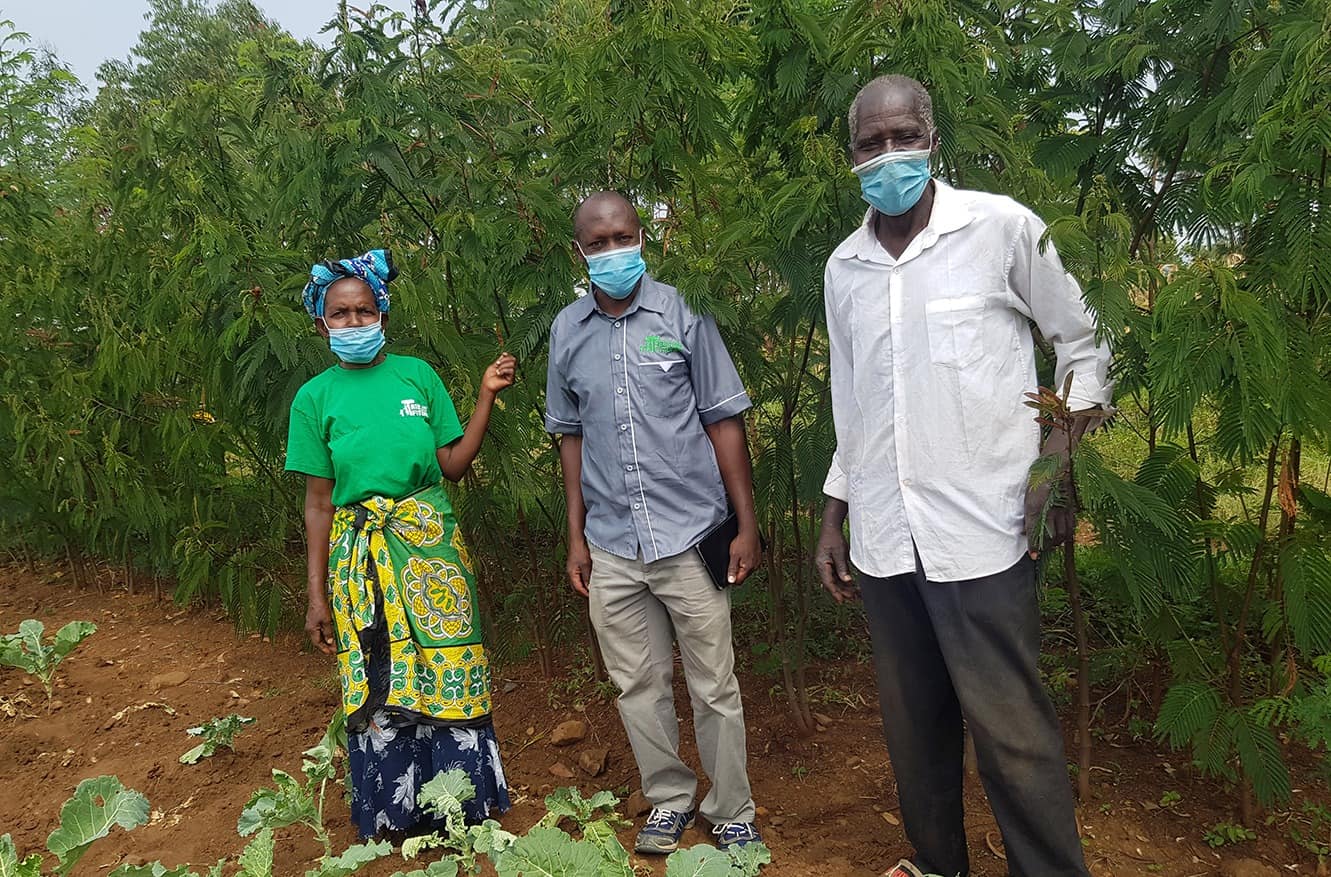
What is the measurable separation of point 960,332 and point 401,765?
209 cm

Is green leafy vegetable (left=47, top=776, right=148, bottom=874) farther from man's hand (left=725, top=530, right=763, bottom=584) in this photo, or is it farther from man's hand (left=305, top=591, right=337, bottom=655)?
man's hand (left=725, top=530, right=763, bottom=584)

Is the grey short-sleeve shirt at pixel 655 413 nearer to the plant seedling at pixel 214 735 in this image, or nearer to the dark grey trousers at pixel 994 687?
the dark grey trousers at pixel 994 687

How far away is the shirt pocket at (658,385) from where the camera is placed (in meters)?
2.47

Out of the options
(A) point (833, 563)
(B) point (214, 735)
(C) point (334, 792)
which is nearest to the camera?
(A) point (833, 563)

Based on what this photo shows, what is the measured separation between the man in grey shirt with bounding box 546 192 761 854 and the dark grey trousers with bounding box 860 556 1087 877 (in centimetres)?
49

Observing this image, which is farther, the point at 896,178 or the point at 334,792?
the point at 334,792

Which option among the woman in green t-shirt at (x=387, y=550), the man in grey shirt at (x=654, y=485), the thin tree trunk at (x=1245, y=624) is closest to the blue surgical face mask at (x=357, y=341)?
the woman in green t-shirt at (x=387, y=550)

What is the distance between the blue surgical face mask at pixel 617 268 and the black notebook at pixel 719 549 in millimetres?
693

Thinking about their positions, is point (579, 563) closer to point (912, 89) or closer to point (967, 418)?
point (967, 418)

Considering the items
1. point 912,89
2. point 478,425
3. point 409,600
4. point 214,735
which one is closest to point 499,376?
point 478,425

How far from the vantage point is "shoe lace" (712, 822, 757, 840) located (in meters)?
2.60

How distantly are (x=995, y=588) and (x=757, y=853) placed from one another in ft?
2.61

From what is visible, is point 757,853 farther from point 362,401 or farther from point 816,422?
point 362,401

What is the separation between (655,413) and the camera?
247 cm
